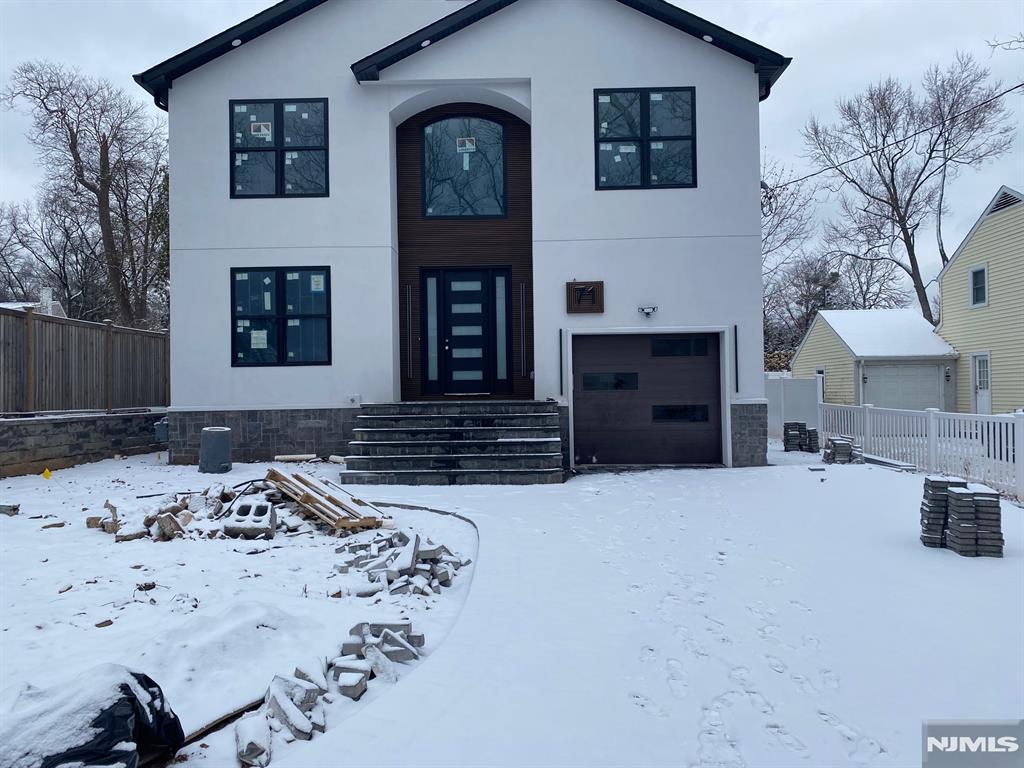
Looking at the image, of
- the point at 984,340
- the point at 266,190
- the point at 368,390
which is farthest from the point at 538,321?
the point at 984,340

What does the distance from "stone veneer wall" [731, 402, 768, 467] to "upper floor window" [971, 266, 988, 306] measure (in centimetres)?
1201

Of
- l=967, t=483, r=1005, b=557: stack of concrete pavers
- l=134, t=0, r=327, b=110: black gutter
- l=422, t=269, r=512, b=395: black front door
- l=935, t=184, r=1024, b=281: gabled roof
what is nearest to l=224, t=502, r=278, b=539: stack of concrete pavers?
l=422, t=269, r=512, b=395: black front door

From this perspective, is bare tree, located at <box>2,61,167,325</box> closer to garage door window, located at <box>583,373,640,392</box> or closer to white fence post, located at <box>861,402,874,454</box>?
garage door window, located at <box>583,373,640,392</box>

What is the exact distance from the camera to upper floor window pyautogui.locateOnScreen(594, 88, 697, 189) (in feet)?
33.1

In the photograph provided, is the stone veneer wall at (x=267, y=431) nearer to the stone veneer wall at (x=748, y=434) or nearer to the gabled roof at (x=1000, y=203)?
the stone veneer wall at (x=748, y=434)

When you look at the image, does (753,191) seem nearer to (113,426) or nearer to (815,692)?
(815,692)

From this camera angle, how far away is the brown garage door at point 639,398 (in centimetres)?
1022

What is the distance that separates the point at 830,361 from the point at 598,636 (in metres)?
19.8

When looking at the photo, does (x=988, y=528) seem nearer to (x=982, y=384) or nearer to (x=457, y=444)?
(x=457, y=444)

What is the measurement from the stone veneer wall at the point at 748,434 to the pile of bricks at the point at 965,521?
4.44 meters

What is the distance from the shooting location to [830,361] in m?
20.6

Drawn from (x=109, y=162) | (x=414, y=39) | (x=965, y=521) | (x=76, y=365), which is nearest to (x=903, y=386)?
(x=965, y=521)

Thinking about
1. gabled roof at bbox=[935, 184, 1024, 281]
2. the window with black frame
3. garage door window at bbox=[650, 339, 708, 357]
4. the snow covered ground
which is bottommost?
the snow covered ground

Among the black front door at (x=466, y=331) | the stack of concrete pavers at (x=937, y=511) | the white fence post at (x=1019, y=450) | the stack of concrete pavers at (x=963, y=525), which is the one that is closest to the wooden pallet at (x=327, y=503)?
the black front door at (x=466, y=331)
